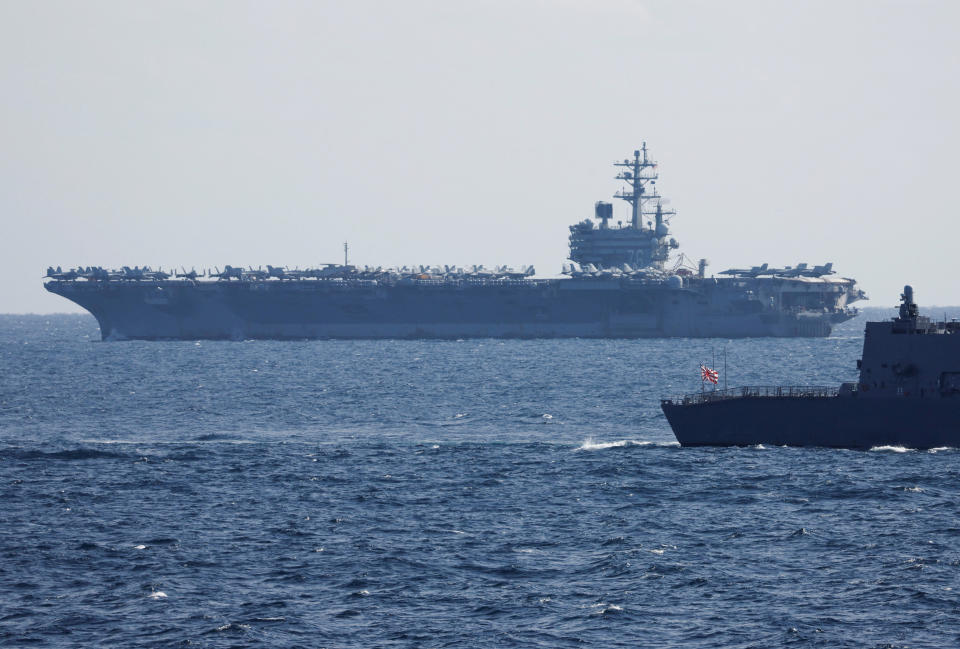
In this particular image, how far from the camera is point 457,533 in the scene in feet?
98.0

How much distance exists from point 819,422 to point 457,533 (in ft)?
45.8

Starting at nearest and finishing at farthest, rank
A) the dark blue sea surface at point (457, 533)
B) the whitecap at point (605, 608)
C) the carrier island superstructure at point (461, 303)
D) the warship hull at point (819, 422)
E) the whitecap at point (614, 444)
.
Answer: the dark blue sea surface at point (457, 533) → the whitecap at point (605, 608) → the warship hull at point (819, 422) → the whitecap at point (614, 444) → the carrier island superstructure at point (461, 303)

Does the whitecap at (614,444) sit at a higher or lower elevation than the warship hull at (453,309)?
lower

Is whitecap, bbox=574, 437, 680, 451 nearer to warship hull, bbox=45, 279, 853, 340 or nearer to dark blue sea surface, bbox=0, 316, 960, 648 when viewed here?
dark blue sea surface, bbox=0, 316, 960, 648

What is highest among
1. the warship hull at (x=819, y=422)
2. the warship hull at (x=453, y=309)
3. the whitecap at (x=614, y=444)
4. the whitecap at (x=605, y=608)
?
the warship hull at (x=453, y=309)

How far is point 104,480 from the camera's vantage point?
38.1 metres

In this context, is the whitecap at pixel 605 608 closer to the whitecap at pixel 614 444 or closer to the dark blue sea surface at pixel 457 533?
the dark blue sea surface at pixel 457 533

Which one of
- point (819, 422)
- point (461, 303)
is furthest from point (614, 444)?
point (461, 303)

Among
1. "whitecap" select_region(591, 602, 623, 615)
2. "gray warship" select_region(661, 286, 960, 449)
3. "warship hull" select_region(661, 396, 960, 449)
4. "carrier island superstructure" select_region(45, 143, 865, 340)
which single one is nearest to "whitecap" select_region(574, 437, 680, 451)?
"warship hull" select_region(661, 396, 960, 449)

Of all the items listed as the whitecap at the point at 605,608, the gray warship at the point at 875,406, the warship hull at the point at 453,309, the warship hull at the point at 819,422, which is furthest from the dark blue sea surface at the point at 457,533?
the warship hull at the point at 453,309

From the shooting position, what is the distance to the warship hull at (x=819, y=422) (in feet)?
125

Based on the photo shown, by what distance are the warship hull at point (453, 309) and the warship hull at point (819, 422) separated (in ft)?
233

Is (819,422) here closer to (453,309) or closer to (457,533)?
(457,533)

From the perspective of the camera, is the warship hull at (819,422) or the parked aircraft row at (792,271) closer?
the warship hull at (819,422)
